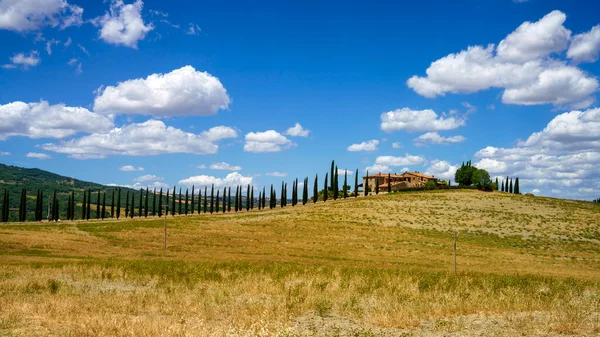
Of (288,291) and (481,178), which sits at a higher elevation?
(481,178)

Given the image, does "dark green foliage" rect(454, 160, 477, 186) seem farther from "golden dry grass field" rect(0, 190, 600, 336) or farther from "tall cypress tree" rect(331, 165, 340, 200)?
"golden dry grass field" rect(0, 190, 600, 336)

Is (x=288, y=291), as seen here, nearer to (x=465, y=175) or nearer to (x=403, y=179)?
(x=465, y=175)

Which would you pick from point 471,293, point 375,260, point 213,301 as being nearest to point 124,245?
point 375,260

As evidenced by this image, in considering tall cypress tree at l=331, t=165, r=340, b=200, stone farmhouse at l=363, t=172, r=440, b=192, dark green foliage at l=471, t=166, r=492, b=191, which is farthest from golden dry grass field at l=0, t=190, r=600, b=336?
stone farmhouse at l=363, t=172, r=440, b=192

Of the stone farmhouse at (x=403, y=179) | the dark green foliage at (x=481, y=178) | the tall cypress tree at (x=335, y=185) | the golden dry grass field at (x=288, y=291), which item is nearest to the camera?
the golden dry grass field at (x=288, y=291)

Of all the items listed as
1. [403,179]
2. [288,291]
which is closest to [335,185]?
[403,179]

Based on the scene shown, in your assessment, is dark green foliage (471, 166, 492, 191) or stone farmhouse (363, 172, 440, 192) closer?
dark green foliage (471, 166, 492, 191)

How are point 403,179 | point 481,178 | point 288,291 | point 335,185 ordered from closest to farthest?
1. point 288,291
2. point 335,185
3. point 481,178
4. point 403,179

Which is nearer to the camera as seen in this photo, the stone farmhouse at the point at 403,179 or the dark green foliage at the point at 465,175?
the dark green foliage at the point at 465,175

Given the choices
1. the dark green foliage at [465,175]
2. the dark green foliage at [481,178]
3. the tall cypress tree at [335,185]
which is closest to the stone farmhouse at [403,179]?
the dark green foliage at [465,175]

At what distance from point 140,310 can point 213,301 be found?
9.10 ft

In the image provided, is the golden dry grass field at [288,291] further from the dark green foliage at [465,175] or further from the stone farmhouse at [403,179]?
the stone farmhouse at [403,179]

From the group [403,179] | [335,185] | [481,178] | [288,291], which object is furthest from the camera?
[403,179]

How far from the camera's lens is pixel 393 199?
114562mm
